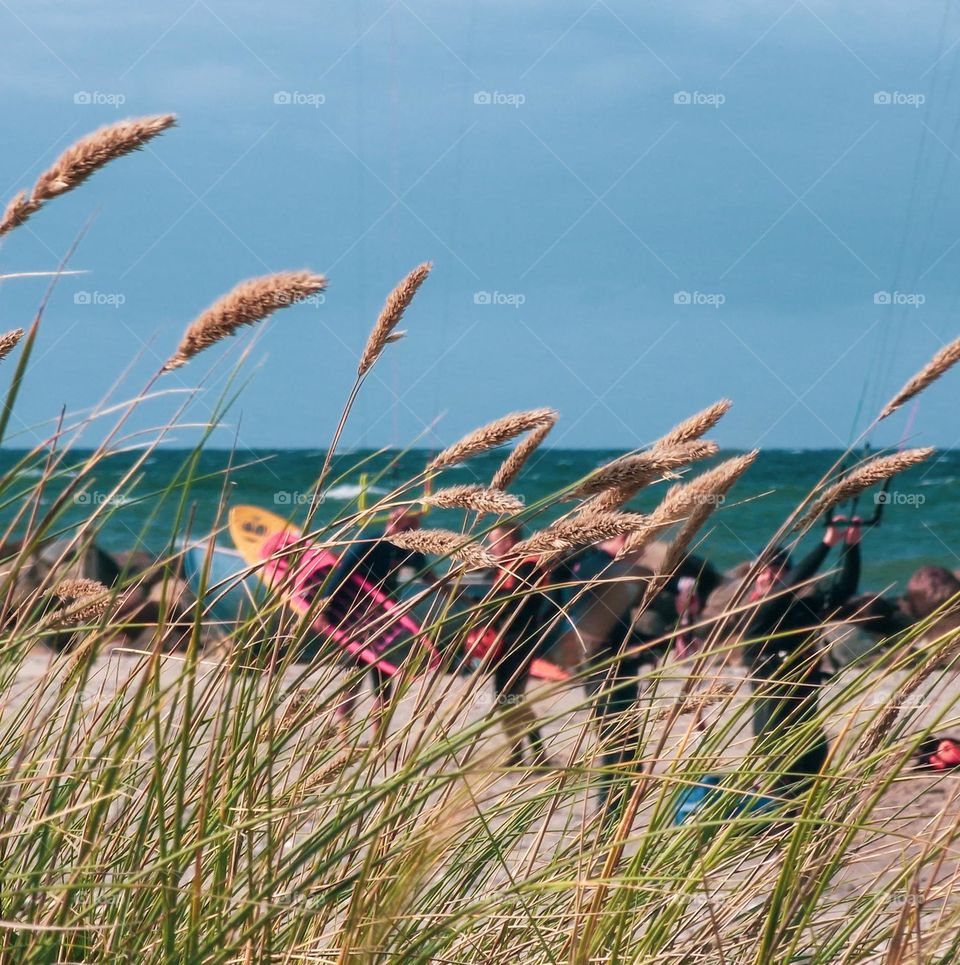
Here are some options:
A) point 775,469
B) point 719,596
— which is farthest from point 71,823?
point 775,469

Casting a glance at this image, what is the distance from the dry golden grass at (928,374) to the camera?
1.75 meters

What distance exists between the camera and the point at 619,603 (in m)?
4.76

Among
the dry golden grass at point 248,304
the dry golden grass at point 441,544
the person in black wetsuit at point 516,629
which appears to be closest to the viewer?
the person in black wetsuit at point 516,629

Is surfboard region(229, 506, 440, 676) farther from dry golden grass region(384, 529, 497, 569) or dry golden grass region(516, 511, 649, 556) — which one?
dry golden grass region(516, 511, 649, 556)

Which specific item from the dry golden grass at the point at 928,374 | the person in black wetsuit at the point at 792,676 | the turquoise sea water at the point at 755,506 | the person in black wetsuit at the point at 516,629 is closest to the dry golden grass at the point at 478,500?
the person in black wetsuit at the point at 516,629

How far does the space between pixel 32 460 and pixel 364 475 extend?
483mm

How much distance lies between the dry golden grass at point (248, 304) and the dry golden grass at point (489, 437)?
355mm

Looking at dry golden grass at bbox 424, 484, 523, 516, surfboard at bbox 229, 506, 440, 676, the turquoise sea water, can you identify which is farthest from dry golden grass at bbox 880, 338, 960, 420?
the turquoise sea water

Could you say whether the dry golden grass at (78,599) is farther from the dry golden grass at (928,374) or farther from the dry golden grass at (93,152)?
the dry golden grass at (928,374)

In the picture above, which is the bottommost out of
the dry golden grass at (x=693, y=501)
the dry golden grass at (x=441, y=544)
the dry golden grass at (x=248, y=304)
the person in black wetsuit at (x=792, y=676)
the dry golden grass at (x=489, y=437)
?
the person in black wetsuit at (x=792, y=676)

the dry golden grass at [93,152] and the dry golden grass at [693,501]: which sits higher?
the dry golden grass at [93,152]

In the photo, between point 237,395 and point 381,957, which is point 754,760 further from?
point 237,395

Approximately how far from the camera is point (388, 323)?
5.42 ft

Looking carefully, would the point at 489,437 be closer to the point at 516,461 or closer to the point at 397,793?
the point at 516,461
